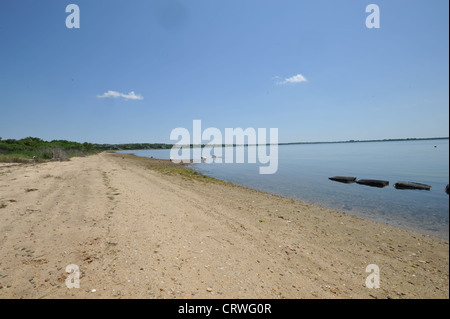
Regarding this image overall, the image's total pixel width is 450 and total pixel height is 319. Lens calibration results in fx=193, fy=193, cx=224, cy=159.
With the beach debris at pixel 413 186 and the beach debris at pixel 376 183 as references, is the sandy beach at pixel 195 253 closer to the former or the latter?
the beach debris at pixel 413 186

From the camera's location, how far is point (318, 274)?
5434 millimetres

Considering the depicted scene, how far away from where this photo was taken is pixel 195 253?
18.9 ft

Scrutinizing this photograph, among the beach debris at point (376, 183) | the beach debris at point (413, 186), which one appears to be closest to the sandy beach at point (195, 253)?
the beach debris at point (413, 186)

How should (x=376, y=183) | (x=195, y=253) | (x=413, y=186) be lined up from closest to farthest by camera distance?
(x=195, y=253) → (x=413, y=186) → (x=376, y=183)

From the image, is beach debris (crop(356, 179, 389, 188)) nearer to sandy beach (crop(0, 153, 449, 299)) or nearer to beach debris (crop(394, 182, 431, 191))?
beach debris (crop(394, 182, 431, 191))

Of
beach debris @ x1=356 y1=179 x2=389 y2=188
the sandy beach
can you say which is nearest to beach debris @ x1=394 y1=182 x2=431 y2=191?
beach debris @ x1=356 y1=179 x2=389 y2=188

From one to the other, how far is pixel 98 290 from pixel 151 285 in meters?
1.03

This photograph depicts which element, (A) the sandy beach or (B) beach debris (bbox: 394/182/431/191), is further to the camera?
(B) beach debris (bbox: 394/182/431/191)

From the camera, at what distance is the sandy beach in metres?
4.31

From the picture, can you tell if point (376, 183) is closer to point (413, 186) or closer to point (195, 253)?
point (413, 186)

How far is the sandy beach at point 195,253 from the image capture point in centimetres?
431

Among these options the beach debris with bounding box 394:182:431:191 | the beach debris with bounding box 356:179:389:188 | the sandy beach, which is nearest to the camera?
the sandy beach

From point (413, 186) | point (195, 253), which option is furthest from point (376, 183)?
point (195, 253)
